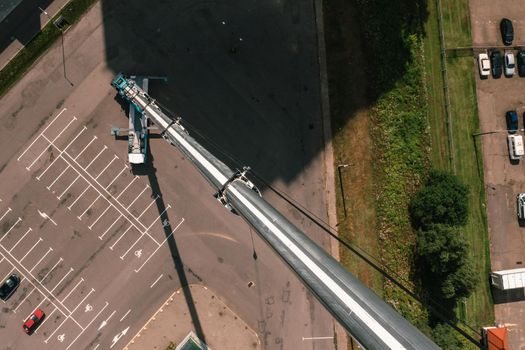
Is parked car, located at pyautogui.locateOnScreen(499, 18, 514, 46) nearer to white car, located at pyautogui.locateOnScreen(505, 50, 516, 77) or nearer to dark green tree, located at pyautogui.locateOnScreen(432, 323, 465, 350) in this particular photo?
white car, located at pyautogui.locateOnScreen(505, 50, 516, 77)

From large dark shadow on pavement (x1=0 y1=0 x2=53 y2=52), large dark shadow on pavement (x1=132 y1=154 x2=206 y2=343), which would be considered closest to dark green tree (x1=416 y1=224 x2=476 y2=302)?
large dark shadow on pavement (x1=132 y1=154 x2=206 y2=343)

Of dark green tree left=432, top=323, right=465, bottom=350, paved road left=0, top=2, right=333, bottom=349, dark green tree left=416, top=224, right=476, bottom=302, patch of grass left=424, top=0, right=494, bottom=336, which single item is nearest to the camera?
dark green tree left=416, top=224, right=476, bottom=302

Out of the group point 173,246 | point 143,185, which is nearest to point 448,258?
point 173,246

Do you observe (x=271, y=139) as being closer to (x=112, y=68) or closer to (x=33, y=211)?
(x=112, y=68)

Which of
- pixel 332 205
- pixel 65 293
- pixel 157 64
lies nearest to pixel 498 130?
pixel 332 205

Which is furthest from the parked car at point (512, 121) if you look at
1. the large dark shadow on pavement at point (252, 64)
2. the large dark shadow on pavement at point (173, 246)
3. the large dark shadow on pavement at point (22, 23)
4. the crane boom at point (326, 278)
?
the large dark shadow on pavement at point (22, 23)

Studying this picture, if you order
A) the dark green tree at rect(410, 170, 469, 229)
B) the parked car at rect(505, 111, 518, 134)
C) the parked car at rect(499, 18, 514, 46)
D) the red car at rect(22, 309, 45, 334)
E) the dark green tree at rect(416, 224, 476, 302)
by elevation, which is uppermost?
the parked car at rect(499, 18, 514, 46)

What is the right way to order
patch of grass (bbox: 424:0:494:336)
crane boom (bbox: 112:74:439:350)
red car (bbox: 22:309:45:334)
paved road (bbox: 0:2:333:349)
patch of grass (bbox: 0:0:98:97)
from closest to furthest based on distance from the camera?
crane boom (bbox: 112:74:439:350) < red car (bbox: 22:309:45:334) < patch of grass (bbox: 0:0:98:97) < paved road (bbox: 0:2:333:349) < patch of grass (bbox: 424:0:494:336)

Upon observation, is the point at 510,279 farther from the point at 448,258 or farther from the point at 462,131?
the point at 462,131
